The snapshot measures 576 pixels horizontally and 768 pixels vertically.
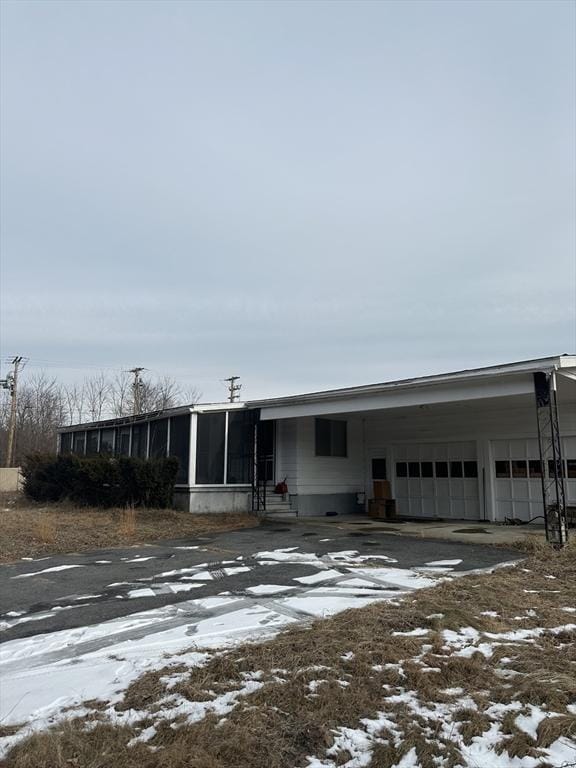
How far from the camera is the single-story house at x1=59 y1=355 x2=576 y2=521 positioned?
14820 mm

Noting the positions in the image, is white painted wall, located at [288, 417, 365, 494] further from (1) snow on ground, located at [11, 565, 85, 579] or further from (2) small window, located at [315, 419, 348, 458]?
(1) snow on ground, located at [11, 565, 85, 579]

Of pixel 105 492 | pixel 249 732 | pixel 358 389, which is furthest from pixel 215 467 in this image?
pixel 249 732

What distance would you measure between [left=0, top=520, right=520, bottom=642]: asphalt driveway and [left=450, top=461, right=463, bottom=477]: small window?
5.11m

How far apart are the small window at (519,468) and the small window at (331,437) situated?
5232 mm

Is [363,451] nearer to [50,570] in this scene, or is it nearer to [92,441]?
[92,441]

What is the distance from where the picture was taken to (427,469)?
58.1 feet

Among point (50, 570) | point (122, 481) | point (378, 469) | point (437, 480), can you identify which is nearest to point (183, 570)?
point (50, 570)

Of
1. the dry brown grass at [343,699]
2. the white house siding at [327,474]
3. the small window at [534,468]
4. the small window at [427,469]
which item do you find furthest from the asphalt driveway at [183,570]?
the small window at [427,469]

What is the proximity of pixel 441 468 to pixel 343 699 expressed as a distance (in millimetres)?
14200

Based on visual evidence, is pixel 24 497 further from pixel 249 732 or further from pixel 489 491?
pixel 249 732

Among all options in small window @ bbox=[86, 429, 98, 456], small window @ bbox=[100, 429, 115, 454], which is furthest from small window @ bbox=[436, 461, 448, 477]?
small window @ bbox=[86, 429, 98, 456]

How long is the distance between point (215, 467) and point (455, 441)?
22.2 ft

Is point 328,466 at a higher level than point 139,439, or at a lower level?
lower

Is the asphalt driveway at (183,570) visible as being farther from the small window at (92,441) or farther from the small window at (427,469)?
the small window at (92,441)
